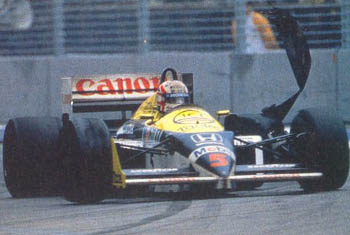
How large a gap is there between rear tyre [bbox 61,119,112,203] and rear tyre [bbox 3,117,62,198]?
104 cm

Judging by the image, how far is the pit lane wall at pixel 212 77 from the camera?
18.2 metres

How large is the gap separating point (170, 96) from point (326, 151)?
1.99m

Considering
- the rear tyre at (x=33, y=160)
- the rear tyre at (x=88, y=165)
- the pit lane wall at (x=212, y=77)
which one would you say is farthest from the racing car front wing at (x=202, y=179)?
the pit lane wall at (x=212, y=77)

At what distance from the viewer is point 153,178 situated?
9.70 m

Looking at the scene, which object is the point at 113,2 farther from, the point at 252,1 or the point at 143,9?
the point at 252,1

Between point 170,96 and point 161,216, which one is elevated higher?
point 170,96

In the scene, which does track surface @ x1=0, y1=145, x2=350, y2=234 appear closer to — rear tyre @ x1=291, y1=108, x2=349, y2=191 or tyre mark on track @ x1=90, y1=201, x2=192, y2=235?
tyre mark on track @ x1=90, y1=201, x2=192, y2=235

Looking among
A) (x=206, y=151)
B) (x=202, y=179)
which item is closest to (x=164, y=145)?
(x=206, y=151)

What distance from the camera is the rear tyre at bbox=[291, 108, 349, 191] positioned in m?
10.1

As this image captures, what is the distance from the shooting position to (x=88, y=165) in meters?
9.37

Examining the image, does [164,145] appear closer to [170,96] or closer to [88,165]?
[170,96]

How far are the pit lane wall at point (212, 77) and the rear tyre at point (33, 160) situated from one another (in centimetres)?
735

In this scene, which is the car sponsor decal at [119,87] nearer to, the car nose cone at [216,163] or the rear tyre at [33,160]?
the rear tyre at [33,160]

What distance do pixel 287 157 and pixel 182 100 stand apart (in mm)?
1252
